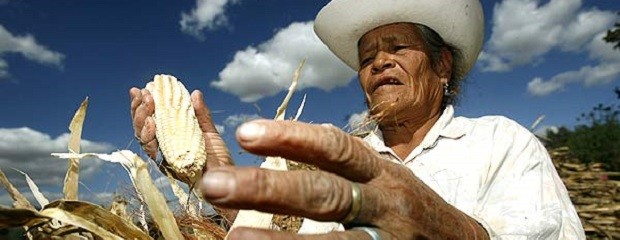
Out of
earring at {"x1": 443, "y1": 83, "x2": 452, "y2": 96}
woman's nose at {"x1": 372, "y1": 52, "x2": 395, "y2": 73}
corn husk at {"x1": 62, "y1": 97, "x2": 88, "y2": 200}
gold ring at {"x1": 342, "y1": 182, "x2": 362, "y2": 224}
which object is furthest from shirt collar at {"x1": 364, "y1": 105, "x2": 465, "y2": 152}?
gold ring at {"x1": 342, "y1": 182, "x2": 362, "y2": 224}

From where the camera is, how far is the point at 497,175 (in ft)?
6.32

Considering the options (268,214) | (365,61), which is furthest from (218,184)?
(365,61)

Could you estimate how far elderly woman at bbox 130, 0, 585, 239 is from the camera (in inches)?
32.4

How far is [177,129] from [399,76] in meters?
0.88

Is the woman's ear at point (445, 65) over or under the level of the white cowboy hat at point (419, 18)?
under

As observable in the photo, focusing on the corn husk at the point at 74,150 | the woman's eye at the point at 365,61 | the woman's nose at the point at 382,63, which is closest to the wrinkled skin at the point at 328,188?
the corn husk at the point at 74,150

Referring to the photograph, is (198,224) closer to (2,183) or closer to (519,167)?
(2,183)

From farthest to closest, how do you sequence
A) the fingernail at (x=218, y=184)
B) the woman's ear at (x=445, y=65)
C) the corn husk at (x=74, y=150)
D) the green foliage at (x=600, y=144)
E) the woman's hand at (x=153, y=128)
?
the green foliage at (x=600, y=144)
the woman's ear at (x=445, y=65)
the woman's hand at (x=153, y=128)
the corn husk at (x=74, y=150)
the fingernail at (x=218, y=184)

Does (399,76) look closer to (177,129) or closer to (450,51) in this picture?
(450,51)

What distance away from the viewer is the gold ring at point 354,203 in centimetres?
88

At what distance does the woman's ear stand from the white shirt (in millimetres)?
205

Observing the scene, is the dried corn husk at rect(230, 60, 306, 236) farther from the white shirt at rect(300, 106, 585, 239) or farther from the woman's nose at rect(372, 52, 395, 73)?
the woman's nose at rect(372, 52, 395, 73)

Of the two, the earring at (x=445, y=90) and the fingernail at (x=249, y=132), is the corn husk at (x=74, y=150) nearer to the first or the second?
the fingernail at (x=249, y=132)

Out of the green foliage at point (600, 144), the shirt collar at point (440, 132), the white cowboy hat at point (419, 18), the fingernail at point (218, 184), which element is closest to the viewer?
the fingernail at point (218, 184)
